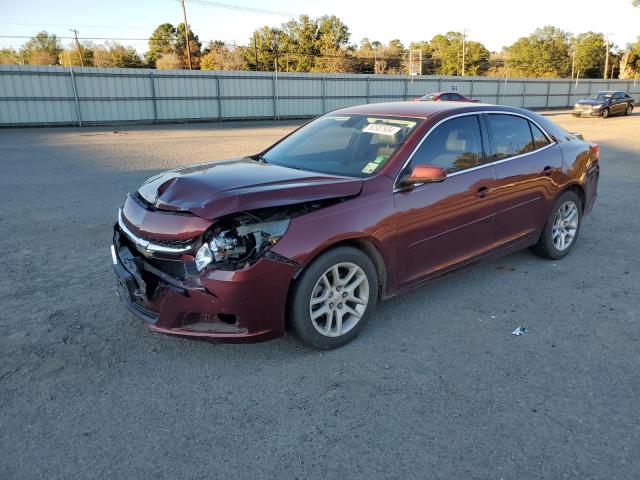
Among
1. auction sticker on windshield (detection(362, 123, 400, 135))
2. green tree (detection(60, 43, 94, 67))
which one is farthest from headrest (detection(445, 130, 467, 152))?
green tree (detection(60, 43, 94, 67))

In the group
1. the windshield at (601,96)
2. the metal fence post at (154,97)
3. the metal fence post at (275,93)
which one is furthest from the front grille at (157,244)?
the windshield at (601,96)

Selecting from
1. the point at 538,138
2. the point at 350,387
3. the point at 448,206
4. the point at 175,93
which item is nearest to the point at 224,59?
the point at 175,93

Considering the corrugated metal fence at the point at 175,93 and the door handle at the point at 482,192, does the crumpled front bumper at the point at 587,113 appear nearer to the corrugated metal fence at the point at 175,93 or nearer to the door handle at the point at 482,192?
the corrugated metal fence at the point at 175,93

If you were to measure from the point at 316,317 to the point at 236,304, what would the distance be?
0.61 metres

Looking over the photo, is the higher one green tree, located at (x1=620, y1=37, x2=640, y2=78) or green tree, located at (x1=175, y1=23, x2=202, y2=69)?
green tree, located at (x1=175, y1=23, x2=202, y2=69)

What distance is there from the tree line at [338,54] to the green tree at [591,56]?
6.1 inches

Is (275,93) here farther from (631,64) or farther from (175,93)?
(631,64)

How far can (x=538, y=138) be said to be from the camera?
507 cm

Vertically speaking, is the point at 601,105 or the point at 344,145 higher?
the point at 344,145

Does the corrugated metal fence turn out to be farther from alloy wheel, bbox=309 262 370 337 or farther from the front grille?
alloy wheel, bbox=309 262 370 337

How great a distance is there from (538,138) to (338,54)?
64197mm

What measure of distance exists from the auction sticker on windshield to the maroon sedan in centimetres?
1

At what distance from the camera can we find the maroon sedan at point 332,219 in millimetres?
3141

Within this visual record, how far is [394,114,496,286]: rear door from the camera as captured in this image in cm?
381
